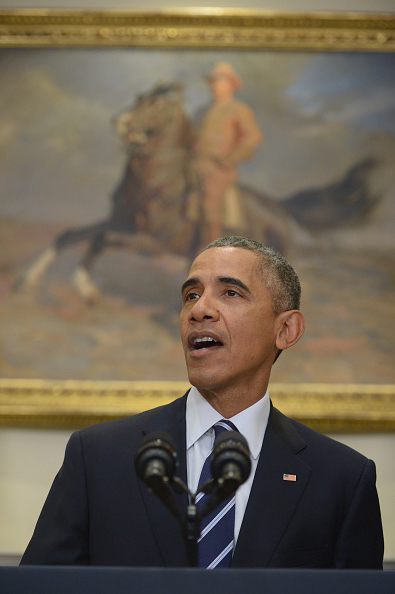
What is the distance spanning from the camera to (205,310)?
8.16 feet

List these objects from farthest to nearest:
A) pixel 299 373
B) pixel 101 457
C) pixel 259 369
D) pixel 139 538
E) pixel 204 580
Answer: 1. pixel 299 373
2. pixel 259 369
3. pixel 101 457
4. pixel 139 538
5. pixel 204 580

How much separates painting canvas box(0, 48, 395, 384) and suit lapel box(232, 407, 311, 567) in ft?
5.45

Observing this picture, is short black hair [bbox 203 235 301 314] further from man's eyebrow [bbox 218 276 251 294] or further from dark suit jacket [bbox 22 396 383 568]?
dark suit jacket [bbox 22 396 383 568]

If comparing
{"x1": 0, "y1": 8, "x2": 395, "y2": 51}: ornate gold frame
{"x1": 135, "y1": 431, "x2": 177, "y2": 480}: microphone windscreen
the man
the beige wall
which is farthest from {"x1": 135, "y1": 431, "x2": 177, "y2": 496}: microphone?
{"x1": 0, "y1": 8, "x2": 395, "y2": 51}: ornate gold frame

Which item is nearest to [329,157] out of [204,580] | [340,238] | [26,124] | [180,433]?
[340,238]

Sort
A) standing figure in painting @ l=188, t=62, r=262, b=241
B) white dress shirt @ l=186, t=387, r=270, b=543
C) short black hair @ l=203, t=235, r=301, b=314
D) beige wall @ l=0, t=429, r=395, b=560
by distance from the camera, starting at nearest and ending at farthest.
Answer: white dress shirt @ l=186, t=387, r=270, b=543 → short black hair @ l=203, t=235, r=301, b=314 → beige wall @ l=0, t=429, r=395, b=560 → standing figure in painting @ l=188, t=62, r=262, b=241

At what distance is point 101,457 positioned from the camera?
2451 millimetres

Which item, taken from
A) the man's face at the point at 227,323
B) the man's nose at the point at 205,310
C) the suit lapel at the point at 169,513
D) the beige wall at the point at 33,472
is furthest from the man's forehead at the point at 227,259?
the beige wall at the point at 33,472

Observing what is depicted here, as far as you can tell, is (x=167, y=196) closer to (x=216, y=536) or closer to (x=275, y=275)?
(x=275, y=275)

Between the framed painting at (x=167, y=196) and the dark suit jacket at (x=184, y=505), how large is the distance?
1.58 m

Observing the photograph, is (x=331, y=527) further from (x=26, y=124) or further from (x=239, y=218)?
(x=26, y=124)

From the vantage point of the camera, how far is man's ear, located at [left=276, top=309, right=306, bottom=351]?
108 inches

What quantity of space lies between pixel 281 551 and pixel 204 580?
0.91 metres

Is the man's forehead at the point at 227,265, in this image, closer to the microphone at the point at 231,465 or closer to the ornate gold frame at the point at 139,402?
the microphone at the point at 231,465
